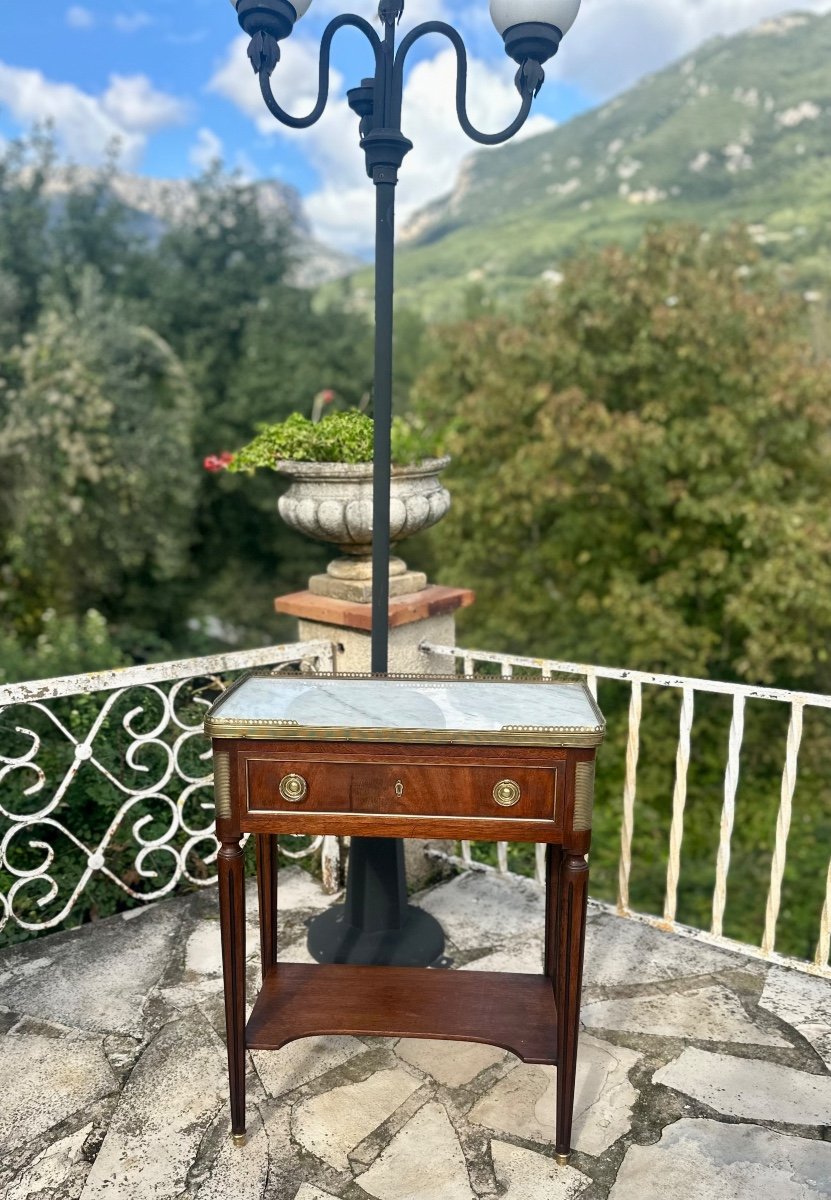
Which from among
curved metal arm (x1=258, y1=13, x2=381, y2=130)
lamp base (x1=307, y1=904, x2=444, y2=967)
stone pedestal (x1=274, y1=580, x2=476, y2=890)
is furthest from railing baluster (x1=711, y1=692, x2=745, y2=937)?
curved metal arm (x1=258, y1=13, x2=381, y2=130)

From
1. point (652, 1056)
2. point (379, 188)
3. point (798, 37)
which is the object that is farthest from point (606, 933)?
point (798, 37)

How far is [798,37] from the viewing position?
105 feet

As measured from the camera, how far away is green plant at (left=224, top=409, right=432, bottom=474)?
10.7 ft

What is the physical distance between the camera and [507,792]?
→ 199 centimetres

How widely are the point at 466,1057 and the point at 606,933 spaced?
0.87 metres

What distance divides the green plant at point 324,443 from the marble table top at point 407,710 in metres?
1.10

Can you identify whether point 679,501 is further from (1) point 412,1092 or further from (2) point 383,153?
(1) point 412,1092

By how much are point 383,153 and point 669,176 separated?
1028 inches

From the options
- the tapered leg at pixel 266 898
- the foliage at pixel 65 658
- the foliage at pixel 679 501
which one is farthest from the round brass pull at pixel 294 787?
the foliage at pixel 679 501

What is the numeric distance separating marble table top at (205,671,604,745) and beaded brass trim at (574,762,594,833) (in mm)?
74

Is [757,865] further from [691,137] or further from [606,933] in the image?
[691,137]

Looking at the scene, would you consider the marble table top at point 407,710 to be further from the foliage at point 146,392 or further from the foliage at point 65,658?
the foliage at point 146,392

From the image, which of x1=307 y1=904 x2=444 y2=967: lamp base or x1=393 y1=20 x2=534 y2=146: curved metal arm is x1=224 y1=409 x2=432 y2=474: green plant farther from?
x1=307 y1=904 x2=444 y2=967: lamp base

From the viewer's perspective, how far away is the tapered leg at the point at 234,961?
2.06 meters
